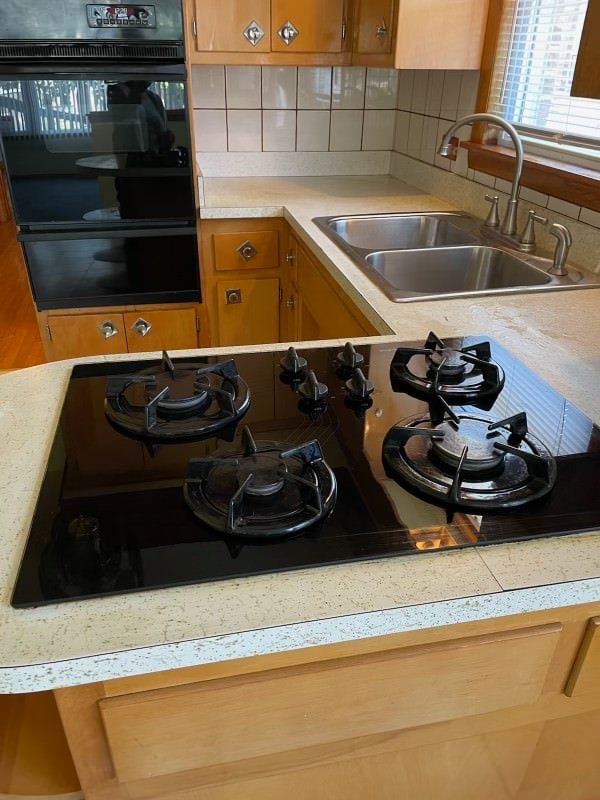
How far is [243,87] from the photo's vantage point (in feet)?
8.38

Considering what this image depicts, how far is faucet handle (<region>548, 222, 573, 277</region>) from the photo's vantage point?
1.49 m

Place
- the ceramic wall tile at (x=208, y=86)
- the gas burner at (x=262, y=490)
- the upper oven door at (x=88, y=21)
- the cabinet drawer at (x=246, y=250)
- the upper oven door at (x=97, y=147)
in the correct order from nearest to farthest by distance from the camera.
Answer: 1. the gas burner at (x=262, y=490)
2. the upper oven door at (x=88, y=21)
3. the upper oven door at (x=97, y=147)
4. the cabinet drawer at (x=246, y=250)
5. the ceramic wall tile at (x=208, y=86)

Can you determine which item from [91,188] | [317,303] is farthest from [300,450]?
[91,188]

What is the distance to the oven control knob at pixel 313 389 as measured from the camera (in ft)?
2.96

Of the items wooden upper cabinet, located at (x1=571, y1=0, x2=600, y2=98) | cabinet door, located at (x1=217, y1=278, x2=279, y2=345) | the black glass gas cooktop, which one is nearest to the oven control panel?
cabinet door, located at (x1=217, y1=278, x2=279, y2=345)

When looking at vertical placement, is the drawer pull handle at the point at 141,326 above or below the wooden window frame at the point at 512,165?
below

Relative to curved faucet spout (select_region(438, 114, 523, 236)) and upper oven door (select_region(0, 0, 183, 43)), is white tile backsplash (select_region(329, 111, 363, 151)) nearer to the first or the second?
upper oven door (select_region(0, 0, 183, 43))

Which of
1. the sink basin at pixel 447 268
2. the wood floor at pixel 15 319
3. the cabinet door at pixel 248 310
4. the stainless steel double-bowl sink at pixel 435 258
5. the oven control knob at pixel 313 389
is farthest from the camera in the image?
the wood floor at pixel 15 319

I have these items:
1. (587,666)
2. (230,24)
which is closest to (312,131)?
(230,24)

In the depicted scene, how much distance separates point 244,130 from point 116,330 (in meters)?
1.01

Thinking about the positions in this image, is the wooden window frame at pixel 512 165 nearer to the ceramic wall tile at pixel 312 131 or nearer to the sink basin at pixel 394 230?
the sink basin at pixel 394 230

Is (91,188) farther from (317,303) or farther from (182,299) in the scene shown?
(317,303)

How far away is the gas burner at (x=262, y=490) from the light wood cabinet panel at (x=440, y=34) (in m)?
1.69

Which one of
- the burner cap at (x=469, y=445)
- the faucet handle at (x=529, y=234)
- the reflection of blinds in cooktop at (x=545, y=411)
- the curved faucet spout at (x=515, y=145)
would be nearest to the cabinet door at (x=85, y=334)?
the curved faucet spout at (x=515, y=145)
